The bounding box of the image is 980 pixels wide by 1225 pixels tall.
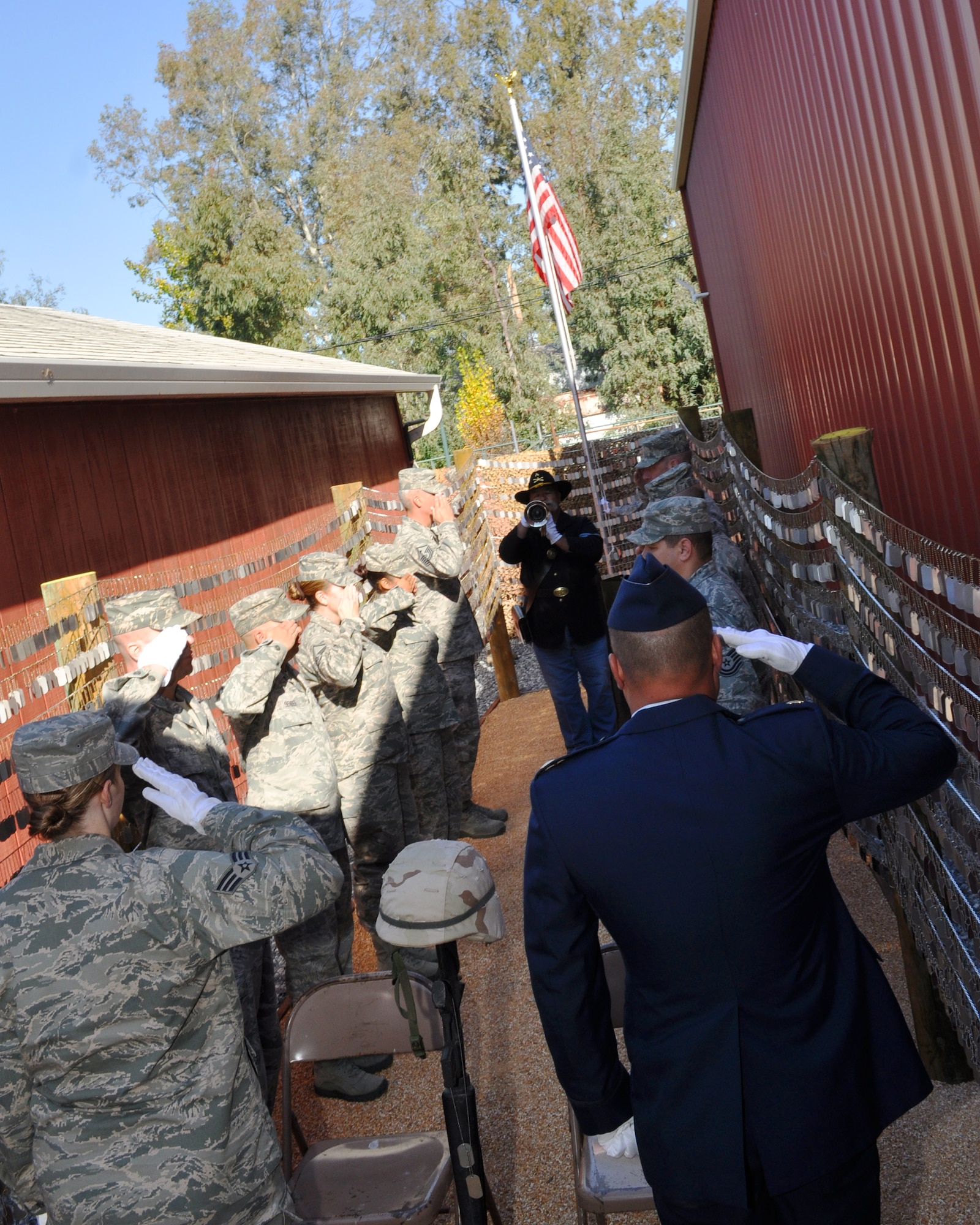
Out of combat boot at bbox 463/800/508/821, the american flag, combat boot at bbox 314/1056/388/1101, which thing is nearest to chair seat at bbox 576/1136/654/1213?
combat boot at bbox 314/1056/388/1101

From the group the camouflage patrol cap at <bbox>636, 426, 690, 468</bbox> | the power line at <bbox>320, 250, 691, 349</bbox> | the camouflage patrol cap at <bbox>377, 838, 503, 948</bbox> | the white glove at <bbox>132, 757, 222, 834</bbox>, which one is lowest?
the camouflage patrol cap at <bbox>377, 838, 503, 948</bbox>

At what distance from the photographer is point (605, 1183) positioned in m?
2.66

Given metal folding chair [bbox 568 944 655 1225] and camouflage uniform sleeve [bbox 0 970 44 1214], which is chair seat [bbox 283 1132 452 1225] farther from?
camouflage uniform sleeve [bbox 0 970 44 1214]

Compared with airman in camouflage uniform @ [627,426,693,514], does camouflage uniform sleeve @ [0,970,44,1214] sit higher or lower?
lower

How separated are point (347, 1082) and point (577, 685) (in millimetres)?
3396

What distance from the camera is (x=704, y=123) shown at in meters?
8.69

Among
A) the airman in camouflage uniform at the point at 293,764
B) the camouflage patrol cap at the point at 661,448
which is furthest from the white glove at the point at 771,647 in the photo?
the camouflage patrol cap at the point at 661,448

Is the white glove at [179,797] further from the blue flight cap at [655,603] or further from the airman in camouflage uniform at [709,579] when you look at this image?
the airman in camouflage uniform at [709,579]

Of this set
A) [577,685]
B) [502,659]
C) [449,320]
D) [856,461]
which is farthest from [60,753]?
[449,320]

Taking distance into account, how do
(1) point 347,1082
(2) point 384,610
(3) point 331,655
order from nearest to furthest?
1. (1) point 347,1082
2. (3) point 331,655
3. (2) point 384,610

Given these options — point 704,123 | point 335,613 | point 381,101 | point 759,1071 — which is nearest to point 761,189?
point 704,123

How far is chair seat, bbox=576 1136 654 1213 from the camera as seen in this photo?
102 inches

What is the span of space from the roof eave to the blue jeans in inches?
158

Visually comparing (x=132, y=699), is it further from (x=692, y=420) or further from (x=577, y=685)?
(x=692, y=420)
